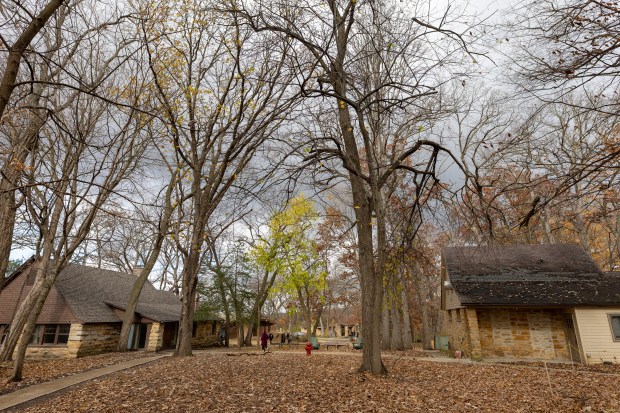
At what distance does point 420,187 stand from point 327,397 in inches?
224

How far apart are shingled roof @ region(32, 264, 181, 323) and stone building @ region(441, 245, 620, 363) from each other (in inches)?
790

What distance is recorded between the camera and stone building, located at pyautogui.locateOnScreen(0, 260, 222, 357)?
20438 millimetres

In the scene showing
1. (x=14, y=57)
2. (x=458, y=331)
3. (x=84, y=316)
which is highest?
(x=14, y=57)

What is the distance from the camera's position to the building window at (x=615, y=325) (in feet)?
49.0

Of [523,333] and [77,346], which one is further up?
[523,333]

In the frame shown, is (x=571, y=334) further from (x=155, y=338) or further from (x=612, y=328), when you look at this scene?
(x=155, y=338)

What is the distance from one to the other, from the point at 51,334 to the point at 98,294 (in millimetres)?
4007

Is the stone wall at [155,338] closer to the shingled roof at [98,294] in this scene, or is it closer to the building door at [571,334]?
the shingled roof at [98,294]

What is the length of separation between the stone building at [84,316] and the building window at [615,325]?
83.4 ft

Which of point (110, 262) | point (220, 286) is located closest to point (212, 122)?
point (220, 286)

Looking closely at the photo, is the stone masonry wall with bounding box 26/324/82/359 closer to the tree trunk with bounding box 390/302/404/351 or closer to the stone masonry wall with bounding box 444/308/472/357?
the tree trunk with bounding box 390/302/404/351

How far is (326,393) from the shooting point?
6.88 metres

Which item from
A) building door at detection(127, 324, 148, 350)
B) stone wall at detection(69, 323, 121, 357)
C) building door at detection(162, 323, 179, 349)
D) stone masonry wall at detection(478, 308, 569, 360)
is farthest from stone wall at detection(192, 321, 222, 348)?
stone masonry wall at detection(478, 308, 569, 360)

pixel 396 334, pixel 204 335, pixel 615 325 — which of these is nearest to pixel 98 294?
pixel 204 335
